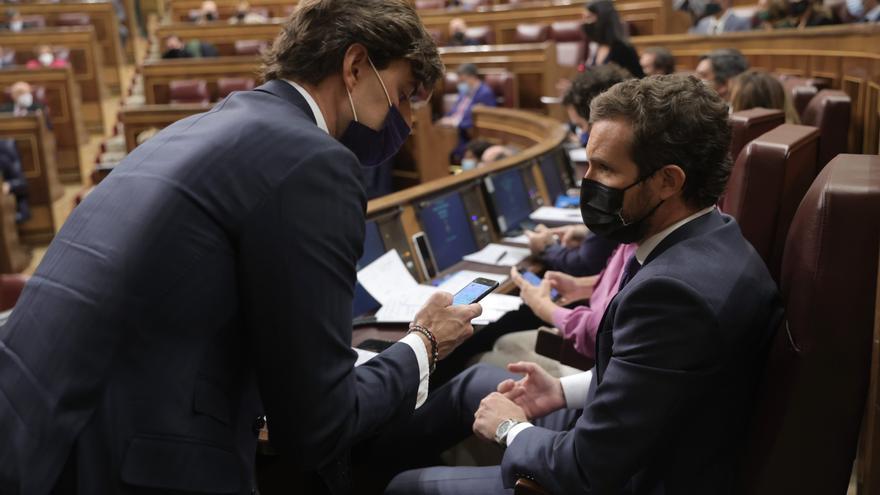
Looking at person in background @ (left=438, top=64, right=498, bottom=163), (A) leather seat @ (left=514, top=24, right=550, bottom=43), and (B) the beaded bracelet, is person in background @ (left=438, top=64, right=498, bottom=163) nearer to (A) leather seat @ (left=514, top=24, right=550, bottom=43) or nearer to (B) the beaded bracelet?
(A) leather seat @ (left=514, top=24, right=550, bottom=43)

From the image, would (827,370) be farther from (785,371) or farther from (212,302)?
(212,302)

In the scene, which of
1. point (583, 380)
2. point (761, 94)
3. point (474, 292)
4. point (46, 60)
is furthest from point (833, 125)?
point (46, 60)

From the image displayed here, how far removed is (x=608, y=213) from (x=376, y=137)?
30 cm

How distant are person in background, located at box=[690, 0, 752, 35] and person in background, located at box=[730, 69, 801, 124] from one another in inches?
118

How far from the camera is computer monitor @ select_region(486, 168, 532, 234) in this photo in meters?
2.18

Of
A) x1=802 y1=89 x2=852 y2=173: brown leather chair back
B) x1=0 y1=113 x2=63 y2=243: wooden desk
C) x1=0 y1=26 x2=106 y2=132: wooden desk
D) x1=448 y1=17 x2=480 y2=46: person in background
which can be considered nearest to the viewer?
x1=802 y1=89 x2=852 y2=173: brown leather chair back

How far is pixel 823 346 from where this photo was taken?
0.77 metres

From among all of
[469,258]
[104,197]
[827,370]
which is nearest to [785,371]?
[827,370]

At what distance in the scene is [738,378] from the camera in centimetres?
86

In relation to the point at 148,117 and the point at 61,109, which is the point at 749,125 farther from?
the point at 61,109

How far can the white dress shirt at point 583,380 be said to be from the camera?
94cm

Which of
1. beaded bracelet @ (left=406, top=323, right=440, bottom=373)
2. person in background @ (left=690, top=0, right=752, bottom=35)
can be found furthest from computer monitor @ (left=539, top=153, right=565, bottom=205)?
person in background @ (left=690, top=0, right=752, bottom=35)

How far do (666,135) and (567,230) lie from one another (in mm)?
1079

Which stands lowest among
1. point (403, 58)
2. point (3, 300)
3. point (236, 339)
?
point (3, 300)
